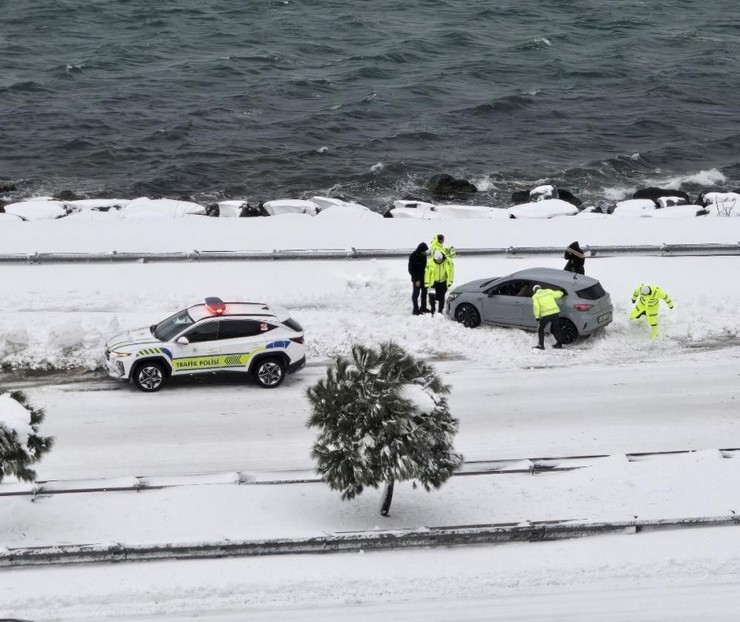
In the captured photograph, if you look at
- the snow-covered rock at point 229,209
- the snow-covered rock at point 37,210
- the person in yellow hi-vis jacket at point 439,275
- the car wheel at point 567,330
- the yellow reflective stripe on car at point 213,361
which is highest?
the snow-covered rock at point 229,209

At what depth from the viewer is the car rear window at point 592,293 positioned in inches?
858

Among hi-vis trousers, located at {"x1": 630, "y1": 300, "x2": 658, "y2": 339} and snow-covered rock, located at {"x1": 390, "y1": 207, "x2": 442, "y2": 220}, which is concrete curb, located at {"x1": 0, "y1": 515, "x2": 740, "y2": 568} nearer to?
hi-vis trousers, located at {"x1": 630, "y1": 300, "x2": 658, "y2": 339}

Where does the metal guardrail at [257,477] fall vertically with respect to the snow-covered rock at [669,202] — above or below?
below

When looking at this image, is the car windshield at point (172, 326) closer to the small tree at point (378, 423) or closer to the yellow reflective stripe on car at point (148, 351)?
the yellow reflective stripe on car at point (148, 351)

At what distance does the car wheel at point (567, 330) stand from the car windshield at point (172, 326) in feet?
24.8

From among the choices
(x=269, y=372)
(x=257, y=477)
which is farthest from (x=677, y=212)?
(x=257, y=477)

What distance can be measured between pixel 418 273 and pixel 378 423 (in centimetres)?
960

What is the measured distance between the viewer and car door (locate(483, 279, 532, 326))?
22.2 m

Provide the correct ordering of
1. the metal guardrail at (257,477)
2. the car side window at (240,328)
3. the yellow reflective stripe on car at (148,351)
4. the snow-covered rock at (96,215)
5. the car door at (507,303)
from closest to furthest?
1. the metal guardrail at (257,477)
2. the yellow reflective stripe on car at (148,351)
3. the car side window at (240,328)
4. the car door at (507,303)
5. the snow-covered rock at (96,215)

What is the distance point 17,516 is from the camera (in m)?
14.9

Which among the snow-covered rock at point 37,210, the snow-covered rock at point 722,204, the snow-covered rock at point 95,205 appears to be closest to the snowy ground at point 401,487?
the snow-covered rock at point 722,204

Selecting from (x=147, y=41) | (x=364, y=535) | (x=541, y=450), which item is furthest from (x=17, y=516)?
(x=147, y=41)

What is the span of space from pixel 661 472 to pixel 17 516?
31.4 ft

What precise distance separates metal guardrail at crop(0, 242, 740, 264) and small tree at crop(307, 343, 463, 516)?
12.3 meters
